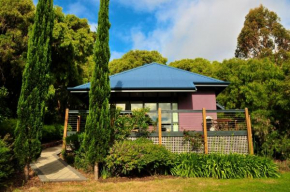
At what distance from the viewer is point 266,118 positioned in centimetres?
926


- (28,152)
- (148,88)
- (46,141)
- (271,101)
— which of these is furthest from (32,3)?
(271,101)

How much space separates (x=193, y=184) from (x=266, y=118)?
18.6 ft

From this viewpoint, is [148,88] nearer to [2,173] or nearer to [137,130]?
[137,130]

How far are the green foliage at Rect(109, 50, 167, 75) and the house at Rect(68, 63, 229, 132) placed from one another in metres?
20.0

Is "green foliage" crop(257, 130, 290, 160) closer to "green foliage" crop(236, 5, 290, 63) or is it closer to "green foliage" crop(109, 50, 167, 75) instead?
"green foliage" crop(236, 5, 290, 63)

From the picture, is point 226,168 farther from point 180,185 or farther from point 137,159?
point 137,159

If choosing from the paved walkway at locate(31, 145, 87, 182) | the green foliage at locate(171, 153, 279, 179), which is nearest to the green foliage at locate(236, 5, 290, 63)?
the green foliage at locate(171, 153, 279, 179)

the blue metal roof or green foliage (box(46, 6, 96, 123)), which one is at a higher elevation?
green foliage (box(46, 6, 96, 123))

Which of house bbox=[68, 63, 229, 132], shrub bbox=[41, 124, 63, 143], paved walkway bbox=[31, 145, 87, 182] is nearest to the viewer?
paved walkway bbox=[31, 145, 87, 182]

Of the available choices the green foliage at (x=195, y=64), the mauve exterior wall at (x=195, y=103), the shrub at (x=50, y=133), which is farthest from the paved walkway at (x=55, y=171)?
the green foliage at (x=195, y=64)

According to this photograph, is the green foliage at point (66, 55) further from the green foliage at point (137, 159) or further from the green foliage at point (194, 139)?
the green foliage at point (194, 139)

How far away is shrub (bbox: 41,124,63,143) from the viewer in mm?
14008

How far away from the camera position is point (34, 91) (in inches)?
247

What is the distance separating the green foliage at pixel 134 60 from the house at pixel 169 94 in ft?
65.6
